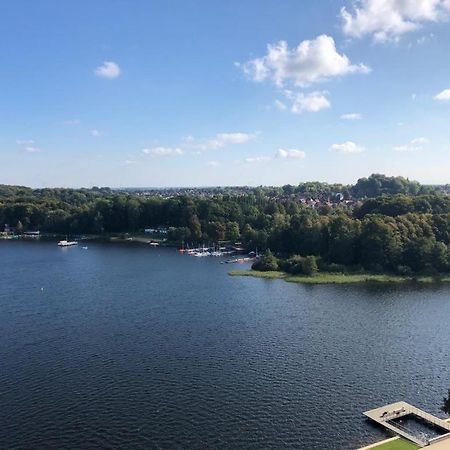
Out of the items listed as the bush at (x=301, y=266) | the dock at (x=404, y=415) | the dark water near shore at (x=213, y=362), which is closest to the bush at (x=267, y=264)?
the bush at (x=301, y=266)

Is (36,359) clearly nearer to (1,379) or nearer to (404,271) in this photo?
(1,379)

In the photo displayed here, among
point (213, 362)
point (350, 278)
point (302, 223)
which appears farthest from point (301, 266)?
point (213, 362)

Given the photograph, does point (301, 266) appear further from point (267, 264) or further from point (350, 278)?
point (350, 278)

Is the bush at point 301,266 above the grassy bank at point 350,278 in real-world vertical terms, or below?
above

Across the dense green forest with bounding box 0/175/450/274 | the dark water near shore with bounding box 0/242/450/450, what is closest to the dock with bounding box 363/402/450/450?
the dark water near shore with bounding box 0/242/450/450

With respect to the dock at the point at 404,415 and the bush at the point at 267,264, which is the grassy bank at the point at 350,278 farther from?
the dock at the point at 404,415

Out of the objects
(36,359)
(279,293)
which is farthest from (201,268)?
(36,359)
